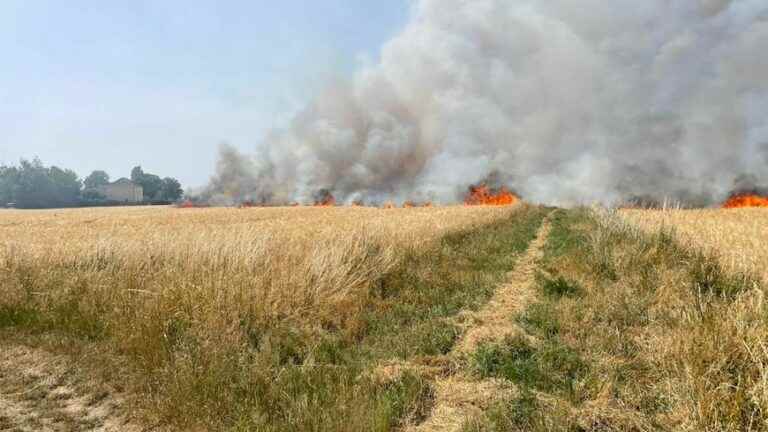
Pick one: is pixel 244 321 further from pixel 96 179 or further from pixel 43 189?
pixel 96 179

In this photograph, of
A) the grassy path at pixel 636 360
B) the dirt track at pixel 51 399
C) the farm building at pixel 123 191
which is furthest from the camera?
the farm building at pixel 123 191

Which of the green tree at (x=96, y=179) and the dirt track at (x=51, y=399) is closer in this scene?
the dirt track at (x=51, y=399)

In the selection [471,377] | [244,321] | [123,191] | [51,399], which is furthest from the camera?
[123,191]

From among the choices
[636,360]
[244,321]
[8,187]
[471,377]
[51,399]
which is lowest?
[51,399]

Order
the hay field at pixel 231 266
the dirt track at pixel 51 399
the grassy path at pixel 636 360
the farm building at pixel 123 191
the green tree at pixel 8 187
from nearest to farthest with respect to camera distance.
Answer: the grassy path at pixel 636 360 → the dirt track at pixel 51 399 → the hay field at pixel 231 266 → the green tree at pixel 8 187 → the farm building at pixel 123 191

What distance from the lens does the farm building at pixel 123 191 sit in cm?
13825

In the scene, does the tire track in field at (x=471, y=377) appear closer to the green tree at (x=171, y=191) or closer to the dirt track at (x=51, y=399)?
the dirt track at (x=51, y=399)

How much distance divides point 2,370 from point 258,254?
492 centimetres

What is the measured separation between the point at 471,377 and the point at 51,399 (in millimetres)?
5253

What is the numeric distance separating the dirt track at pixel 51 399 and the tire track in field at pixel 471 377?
133 inches

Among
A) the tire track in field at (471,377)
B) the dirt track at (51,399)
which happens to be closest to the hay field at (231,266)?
the dirt track at (51,399)

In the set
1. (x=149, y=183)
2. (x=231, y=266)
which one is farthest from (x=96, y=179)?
(x=231, y=266)

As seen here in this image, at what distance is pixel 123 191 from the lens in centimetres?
13938

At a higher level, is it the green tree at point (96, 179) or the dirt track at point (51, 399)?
the green tree at point (96, 179)
